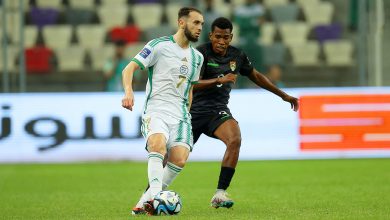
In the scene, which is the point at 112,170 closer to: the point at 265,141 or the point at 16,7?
the point at 265,141

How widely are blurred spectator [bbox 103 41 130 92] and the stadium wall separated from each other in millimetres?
1430

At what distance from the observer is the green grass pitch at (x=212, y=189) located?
9406 mm

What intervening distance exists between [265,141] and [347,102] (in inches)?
67.6

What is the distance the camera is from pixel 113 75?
19.4m

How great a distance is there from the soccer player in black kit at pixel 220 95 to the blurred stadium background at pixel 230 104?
0.50 metres

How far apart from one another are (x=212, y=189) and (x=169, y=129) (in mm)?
→ 3658

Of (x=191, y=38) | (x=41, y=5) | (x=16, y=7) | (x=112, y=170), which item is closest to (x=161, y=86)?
(x=191, y=38)

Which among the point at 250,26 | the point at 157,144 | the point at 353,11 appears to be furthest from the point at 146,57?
the point at 250,26

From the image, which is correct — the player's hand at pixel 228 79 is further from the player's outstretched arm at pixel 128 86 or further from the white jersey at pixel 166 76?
the player's outstretched arm at pixel 128 86

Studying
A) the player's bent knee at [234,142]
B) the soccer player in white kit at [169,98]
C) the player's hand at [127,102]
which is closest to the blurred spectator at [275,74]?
the player's bent knee at [234,142]

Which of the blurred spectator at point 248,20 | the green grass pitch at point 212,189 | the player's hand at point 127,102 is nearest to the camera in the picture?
the player's hand at point 127,102

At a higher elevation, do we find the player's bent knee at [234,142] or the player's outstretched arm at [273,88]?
the player's outstretched arm at [273,88]

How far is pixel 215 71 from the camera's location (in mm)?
10148

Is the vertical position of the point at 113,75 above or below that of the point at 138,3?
below
